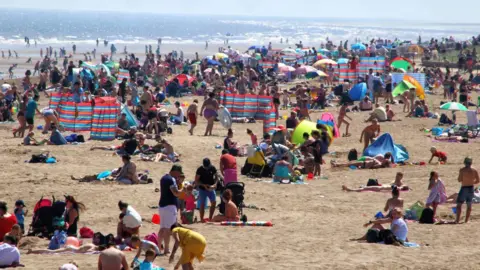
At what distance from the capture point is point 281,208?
1481cm

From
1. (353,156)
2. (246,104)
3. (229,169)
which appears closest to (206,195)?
(229,169)

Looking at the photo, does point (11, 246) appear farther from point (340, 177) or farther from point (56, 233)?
point (340, 177)

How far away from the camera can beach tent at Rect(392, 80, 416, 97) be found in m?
29.7

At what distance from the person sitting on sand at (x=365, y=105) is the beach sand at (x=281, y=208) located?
6556 millimetres

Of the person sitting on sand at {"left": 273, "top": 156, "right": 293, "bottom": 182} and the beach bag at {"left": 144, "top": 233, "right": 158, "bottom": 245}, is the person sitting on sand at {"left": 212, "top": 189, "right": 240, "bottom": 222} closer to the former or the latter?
the beach bag at {"left": 144, "top": 233, "right": 158, "bottom": 245}


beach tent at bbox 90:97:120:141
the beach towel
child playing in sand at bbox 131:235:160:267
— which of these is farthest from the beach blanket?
child playing in sand at bbox 131:235:160:267

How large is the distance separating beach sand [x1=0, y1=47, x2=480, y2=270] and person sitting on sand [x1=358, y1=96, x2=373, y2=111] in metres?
6.56

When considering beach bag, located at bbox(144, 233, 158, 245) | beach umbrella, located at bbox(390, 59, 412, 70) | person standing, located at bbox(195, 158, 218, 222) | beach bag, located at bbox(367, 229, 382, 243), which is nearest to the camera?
beach bag, located at bbox(144, 233, 158, 245)

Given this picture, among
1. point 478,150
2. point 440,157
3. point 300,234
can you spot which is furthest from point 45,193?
point 478,150

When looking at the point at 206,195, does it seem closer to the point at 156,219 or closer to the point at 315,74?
the point at 156,219

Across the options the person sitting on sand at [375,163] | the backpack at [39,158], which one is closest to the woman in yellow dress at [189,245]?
the backpack at [39,158]

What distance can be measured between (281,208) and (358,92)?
16897mm

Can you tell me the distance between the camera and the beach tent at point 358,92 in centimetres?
3109

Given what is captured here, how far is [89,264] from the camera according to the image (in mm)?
10289
